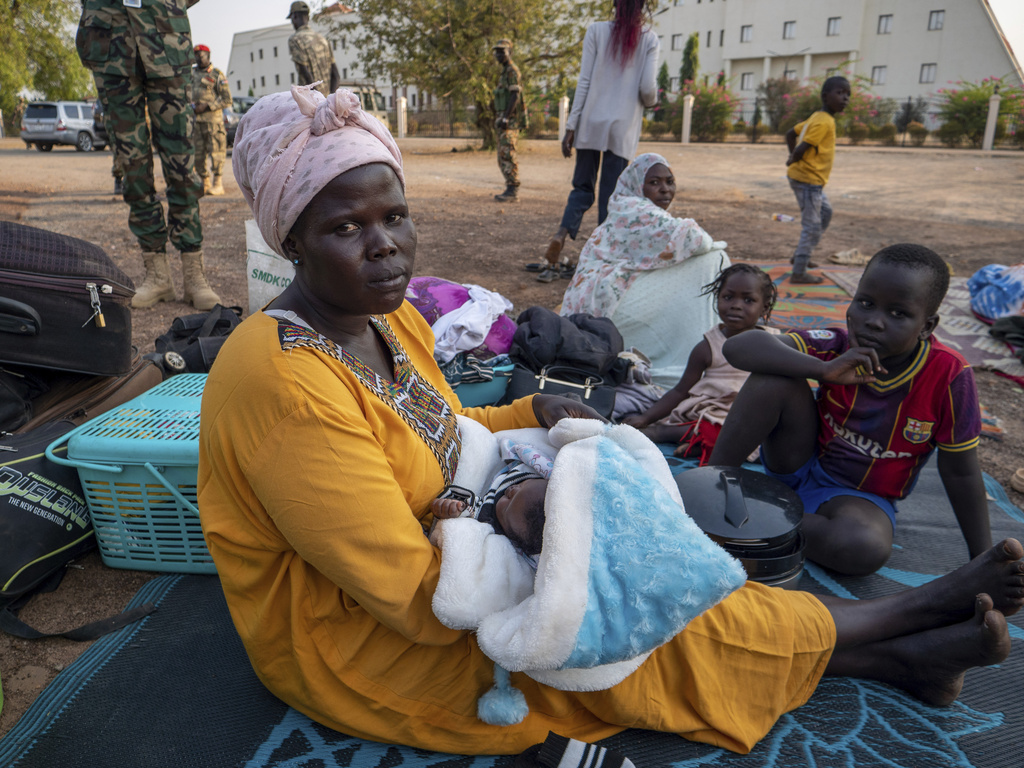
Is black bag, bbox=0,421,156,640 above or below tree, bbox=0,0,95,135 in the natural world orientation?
below

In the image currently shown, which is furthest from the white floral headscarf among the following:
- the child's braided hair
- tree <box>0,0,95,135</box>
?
tree <box>0,0,95,135</box>

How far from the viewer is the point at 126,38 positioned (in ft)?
12.9

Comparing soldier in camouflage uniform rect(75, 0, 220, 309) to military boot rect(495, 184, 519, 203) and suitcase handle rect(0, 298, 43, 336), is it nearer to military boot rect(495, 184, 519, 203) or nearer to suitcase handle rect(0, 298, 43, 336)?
suitcase handle rect(0, 298, 43, 336)

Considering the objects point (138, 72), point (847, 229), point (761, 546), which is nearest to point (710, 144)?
point (847, 229)

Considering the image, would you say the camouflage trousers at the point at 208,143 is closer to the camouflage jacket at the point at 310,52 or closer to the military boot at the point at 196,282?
the camouflage jacket at the point at 310,52

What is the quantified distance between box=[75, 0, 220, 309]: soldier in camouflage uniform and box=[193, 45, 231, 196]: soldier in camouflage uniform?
5365 mm

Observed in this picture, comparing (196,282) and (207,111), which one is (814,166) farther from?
(207,111)

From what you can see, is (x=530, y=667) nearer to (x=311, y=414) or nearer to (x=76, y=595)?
(x=311, y=414)

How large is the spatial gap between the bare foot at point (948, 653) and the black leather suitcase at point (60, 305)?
2.76 meters

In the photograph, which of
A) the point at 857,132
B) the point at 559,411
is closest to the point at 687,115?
the point at 857,132

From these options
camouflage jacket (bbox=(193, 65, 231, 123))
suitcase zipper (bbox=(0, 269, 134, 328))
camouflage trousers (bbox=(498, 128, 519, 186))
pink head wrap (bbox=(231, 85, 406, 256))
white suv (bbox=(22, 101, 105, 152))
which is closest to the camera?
pink head wrap (bbox=(231, 85, 406, 256))

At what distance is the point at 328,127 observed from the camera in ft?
4.39

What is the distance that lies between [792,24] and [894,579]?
3815cm

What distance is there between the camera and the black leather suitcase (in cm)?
230
